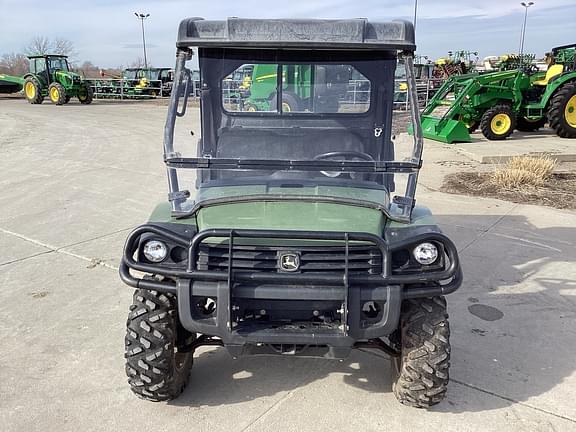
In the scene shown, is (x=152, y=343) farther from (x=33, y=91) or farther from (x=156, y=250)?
(x=33, y=91)

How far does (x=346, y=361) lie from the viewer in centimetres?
342

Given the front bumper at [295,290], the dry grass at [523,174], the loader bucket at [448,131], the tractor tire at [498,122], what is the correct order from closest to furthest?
the front bumper at [295,290] < the dry grass at [523,174] < the loader bucket at [448,131] < the tractor tire at [498,122]

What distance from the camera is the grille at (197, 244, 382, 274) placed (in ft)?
8.42

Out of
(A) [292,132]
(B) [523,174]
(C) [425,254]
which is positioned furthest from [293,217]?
(B) [523,174]

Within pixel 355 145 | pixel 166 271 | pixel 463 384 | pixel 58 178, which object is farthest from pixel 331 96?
pixel 58 178

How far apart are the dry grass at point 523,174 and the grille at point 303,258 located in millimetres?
6090

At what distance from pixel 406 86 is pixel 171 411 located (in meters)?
2.34

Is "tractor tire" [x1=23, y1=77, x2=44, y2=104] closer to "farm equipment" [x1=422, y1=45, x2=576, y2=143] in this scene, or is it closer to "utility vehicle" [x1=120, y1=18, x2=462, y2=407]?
"farm equipment" [x1=422, y1=45, x2=576, y2=143]

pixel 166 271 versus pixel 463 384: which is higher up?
pixel 166 271

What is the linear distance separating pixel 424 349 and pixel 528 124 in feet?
42.8

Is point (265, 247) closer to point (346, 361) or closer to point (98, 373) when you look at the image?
point (346, 361)

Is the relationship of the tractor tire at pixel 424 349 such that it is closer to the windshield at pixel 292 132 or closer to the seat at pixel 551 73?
the windshield at pixel 292 132

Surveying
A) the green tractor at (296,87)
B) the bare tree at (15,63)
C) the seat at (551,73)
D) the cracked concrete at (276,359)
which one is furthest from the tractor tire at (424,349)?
the bare tree at (15,63)

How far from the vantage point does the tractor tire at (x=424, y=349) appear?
8.98 ft
